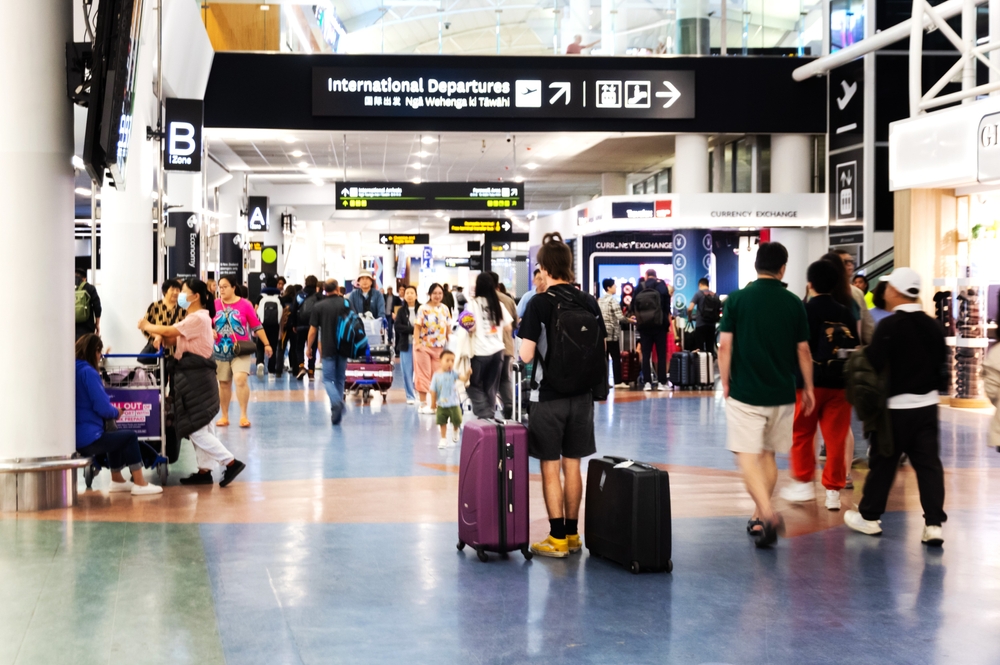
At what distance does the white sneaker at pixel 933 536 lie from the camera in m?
6.01

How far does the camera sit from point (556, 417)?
5801mm

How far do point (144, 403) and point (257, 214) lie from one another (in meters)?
20.9

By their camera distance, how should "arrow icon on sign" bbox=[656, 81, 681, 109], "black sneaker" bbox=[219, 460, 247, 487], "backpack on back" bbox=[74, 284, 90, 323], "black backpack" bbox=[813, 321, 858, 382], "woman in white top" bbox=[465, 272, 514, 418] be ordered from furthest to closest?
"arrow icon on sign" bbox=[656, 81, 681, 109], "backpack on back" bbox=[74, 284, 90, 323], "woman in white top" bbox=[465, 272, 514, 418], "black sneaker" bbox=[219, 460, 247, 487], "black backpack" bbox=[813, 321, 858, 382]

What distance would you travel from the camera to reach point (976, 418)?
1238 centimetres

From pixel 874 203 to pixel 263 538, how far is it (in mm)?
14732

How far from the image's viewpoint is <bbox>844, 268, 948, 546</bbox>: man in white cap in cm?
612

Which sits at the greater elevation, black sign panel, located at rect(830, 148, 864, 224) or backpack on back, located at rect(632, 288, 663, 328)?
black sign panel, located at rect(830, 148, 864, 224)

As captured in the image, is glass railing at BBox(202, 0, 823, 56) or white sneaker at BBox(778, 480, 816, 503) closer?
white sneaker at BBox(778, 480, 816, 503)

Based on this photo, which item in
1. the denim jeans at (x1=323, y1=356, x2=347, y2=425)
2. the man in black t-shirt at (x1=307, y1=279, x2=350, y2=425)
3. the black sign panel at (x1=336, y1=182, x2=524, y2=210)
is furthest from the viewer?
the black sign panel at (x1=336, y1=182, x2=524, y2=210)

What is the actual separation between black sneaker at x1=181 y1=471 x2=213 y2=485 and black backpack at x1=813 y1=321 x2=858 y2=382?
438 cm

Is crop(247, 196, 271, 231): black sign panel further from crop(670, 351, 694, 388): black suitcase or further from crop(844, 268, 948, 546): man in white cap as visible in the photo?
crop(844, 268, 948, 546): man in white cap

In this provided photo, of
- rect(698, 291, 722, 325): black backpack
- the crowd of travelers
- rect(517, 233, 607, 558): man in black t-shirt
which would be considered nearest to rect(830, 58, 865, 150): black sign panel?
rect(698, 291, 722, 325): black backpack

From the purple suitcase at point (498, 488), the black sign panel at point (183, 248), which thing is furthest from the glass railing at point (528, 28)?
the purple suitcase at point (498, 488)

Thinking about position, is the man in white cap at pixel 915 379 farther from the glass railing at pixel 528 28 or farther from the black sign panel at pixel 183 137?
the glass railing at pixel 528 28
